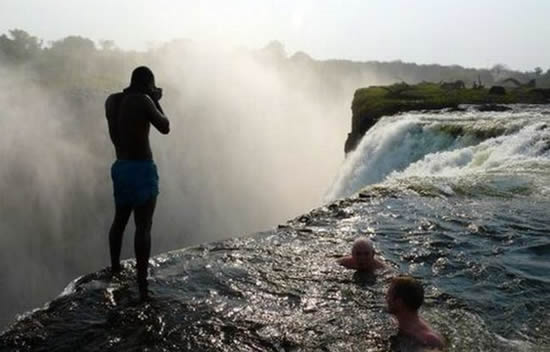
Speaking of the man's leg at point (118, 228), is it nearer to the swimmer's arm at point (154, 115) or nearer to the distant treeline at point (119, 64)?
the swimmer's arm at point (154, 115)

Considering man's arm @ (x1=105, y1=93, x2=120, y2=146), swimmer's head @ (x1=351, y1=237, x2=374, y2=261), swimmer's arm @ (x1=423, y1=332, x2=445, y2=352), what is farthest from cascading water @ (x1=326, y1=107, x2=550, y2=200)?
man's arm @ (x1=105, y1=93, x2=120, y2=146)

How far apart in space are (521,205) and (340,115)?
Answer: 5833 cm

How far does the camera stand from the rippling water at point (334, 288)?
4.71 meters

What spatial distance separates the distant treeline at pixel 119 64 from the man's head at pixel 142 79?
47.9 metres

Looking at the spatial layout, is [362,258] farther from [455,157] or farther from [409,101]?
[409,101]

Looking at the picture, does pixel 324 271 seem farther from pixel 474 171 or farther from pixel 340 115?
pixel 340 115

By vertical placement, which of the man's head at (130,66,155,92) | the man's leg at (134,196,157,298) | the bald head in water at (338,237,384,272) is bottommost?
the bald head in water at (338,237,384,272)

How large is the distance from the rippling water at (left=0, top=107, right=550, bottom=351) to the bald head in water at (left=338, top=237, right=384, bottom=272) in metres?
0.16

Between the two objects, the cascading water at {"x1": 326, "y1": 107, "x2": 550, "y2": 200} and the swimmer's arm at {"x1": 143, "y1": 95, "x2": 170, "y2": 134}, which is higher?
the swimmer's arm at {"x1": 143, "y1": 95, "x2": 170, "y2": 134}

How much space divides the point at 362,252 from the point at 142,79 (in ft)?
10.5

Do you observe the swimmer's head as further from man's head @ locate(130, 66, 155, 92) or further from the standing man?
man's head @ locate(130, 66, 155, 92)

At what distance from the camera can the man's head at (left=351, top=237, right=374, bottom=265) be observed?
6374mm

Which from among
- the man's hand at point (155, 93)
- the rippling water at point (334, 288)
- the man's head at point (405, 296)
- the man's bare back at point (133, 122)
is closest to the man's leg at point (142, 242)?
the rippling water at point (334, 288)

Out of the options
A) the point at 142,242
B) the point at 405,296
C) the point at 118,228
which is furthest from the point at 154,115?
the point at 405,296
